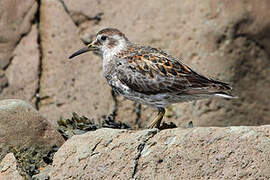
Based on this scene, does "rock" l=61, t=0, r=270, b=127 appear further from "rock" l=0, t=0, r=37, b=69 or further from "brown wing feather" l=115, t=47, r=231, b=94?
"brown wing feather" l=115, t=47, r=231, b=94

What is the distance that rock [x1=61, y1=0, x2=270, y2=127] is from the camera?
528 inches

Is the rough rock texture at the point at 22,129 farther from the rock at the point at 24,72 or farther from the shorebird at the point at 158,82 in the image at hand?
the rock at the point at 24,72

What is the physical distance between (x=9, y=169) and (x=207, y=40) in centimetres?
639

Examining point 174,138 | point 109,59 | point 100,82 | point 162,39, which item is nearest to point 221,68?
point 162,39

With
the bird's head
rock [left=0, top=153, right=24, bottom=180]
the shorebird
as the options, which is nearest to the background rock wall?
the bird's head

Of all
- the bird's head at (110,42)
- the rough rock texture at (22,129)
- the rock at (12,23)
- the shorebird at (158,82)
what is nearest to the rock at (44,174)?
the rough rock texture at (22,129)

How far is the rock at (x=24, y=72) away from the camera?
44.4 ft

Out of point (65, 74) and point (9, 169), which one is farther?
point (65, 74)

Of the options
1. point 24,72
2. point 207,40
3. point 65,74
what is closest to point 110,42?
point 65,74

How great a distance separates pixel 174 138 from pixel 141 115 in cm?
571

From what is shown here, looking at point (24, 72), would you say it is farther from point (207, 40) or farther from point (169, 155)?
point (169, 155)

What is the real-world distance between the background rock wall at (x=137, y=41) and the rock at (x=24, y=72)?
0.08 feet

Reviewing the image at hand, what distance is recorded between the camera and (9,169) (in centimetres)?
862

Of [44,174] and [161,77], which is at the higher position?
[161,77]
